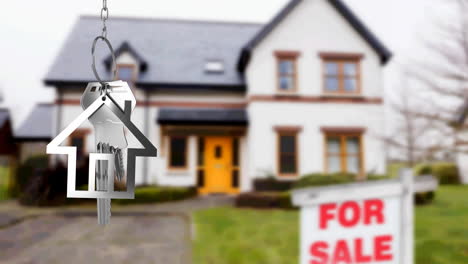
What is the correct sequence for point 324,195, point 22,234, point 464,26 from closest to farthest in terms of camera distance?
point 324,195 < point 464,26 < point 22,234

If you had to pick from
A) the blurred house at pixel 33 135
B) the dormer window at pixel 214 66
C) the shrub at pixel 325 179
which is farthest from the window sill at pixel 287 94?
the blurred house at pixel 33 135

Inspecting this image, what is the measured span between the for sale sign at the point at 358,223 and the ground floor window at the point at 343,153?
9.87 meters

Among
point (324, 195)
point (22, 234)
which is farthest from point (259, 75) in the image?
point (324, 195)

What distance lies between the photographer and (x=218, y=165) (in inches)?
579

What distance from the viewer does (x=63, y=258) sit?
563cm

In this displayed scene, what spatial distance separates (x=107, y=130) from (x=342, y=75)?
13802mm

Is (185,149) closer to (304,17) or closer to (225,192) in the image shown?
(225,192)

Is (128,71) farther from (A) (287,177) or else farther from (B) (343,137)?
(B) (343,137)

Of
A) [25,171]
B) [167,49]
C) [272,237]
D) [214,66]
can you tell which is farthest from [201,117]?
[272,237]

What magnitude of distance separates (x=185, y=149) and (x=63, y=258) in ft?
29.8

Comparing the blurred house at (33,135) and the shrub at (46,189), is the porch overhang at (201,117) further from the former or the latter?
the blurred house at (33,135)

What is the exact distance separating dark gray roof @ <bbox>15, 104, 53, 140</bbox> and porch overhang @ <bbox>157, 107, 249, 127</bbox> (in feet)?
16.9

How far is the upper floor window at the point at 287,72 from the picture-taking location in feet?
44.5

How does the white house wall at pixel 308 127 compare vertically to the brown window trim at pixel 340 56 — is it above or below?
below
